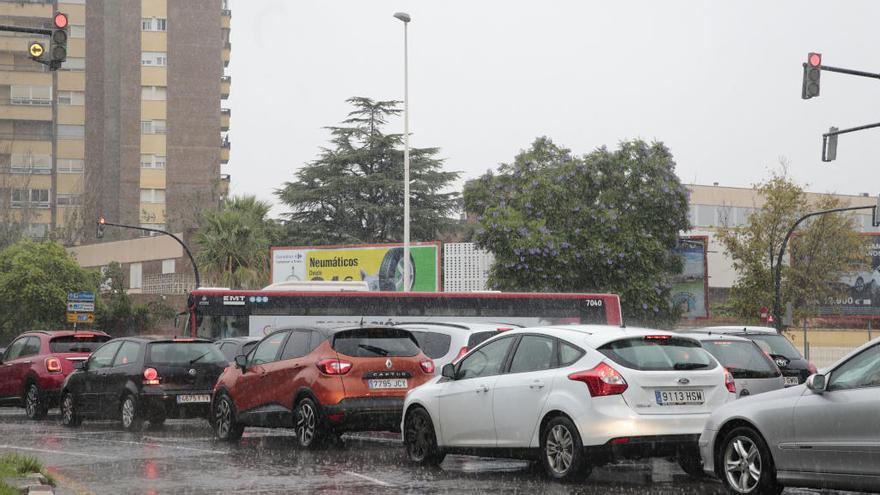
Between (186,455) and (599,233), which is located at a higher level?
(599,233)

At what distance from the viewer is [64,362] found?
22562mm

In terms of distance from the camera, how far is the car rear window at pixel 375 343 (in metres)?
15.4

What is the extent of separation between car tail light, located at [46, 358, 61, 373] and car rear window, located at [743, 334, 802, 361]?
12.0 m

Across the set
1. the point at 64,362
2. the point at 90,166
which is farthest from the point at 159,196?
the point at 64,362

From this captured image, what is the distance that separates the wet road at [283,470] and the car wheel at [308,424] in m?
0.15

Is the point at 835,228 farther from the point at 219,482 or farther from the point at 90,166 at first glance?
the point at 90,166

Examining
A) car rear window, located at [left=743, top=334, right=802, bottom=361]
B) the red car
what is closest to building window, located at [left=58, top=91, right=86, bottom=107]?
the red car

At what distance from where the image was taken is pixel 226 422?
1725cm

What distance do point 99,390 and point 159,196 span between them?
68.9 meters

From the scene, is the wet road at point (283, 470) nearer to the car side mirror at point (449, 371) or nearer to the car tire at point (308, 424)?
the car tire at point (308, 424)

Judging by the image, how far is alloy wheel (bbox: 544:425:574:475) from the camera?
37.6 ft

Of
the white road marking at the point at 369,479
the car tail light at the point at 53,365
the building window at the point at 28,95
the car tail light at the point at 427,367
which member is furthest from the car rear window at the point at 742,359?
the building window at the point at 28,95

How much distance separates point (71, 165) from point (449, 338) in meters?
80.8

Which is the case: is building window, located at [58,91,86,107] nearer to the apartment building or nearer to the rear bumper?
the apartment building
